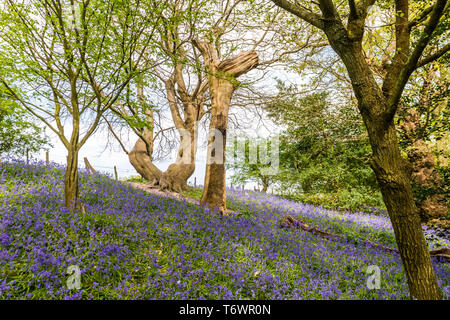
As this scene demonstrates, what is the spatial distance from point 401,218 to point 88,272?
4.80m

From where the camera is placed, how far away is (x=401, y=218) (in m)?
3.60

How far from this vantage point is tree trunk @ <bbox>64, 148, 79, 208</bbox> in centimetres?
539

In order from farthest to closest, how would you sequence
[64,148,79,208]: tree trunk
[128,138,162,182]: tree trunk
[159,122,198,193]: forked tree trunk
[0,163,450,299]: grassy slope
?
[128,138,162,182]: tree trunk, [159,122,198,193]: forked tree trunk, [64,148,79,208]: tree trunk, [0,163,450,299]: grassy slope

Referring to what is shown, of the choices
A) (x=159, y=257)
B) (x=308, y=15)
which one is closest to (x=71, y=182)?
(x=159, y=257)

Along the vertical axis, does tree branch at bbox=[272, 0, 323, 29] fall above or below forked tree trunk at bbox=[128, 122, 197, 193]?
above

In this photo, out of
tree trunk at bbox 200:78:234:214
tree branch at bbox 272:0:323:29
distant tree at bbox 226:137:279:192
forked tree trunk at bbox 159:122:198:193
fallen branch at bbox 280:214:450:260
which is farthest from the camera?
distant tree at bbox 226:137:279:192

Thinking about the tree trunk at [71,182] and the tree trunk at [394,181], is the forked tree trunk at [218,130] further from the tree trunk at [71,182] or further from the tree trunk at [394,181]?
the tree trunk at [394,181]

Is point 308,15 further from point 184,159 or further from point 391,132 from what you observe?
point 184,159

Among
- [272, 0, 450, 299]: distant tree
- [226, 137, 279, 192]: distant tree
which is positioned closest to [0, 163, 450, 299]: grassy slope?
[272, 0, 450, 299]: distant tree

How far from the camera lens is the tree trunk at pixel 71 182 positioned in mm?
5395

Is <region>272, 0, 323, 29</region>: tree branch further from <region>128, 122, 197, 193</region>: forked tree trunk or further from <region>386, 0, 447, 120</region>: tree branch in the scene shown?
<region>128, 122, 197, 193</region>: forked tree trunk

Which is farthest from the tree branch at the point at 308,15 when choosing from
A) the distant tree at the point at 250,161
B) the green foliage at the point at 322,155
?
the distant tree at the point at 250,161
